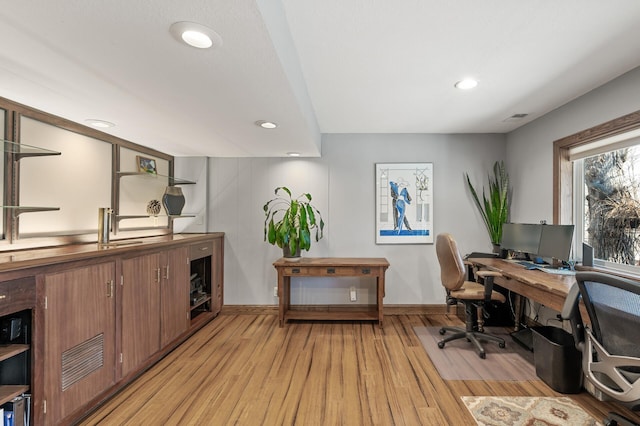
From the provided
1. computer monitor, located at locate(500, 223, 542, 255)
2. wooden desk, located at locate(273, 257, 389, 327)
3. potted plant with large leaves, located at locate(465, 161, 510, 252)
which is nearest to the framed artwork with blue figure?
wooden desk, located at locate(273, 257, 389, 327)

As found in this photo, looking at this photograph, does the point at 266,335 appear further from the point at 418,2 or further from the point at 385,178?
the point at 418,2

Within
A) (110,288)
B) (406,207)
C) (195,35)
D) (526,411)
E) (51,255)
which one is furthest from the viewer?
(406,207)

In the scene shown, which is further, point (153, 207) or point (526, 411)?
point (153, 207)

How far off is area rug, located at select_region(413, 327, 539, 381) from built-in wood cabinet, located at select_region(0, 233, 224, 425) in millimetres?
2450

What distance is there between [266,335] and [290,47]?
109 inches

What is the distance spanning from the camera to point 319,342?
3000mm

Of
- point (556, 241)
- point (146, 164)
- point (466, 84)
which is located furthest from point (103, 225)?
point (556, 241)

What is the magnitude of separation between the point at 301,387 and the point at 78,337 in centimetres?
151

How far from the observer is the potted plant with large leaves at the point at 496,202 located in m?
3.69

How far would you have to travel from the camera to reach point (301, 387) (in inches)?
86.7

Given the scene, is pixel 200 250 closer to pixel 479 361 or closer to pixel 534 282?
pixel 479 361

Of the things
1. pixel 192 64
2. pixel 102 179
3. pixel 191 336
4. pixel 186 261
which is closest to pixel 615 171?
pixel 192 64

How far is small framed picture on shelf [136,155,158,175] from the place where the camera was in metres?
3.28

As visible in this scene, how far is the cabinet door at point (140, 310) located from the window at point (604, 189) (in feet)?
12.9
